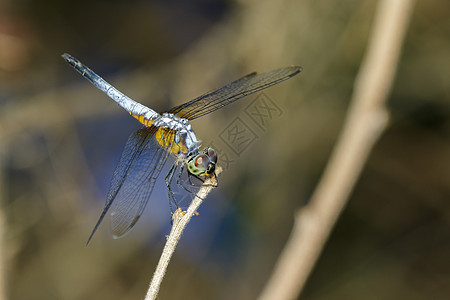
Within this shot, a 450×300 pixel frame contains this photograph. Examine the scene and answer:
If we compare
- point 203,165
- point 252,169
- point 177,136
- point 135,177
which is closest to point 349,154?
point 203,165

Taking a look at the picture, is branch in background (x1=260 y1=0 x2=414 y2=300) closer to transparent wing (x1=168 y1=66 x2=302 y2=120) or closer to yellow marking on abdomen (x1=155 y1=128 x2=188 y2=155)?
transparent wing (x1=168 y1=66 x2=302 y2=120)

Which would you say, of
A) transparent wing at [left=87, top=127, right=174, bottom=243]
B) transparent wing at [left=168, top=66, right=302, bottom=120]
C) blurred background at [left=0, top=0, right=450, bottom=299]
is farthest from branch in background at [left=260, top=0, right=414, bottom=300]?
blurred background at [left=0, top=0, right=450, bottom=299]

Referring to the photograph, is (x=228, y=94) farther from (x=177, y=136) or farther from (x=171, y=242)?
(x=171, y=242)

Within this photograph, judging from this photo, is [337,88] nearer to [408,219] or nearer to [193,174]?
[408,219]

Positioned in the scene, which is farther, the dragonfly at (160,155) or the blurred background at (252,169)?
the blurred background at (252,169)

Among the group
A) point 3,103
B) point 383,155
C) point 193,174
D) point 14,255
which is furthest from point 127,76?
point 383,155

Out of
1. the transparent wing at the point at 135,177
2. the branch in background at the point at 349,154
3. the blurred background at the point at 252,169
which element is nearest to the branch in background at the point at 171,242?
the transparent wing at the point at 135,177

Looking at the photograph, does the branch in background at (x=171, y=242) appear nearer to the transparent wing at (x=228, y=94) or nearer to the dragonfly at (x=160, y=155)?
the dragonfly at (x=160, y=155)
